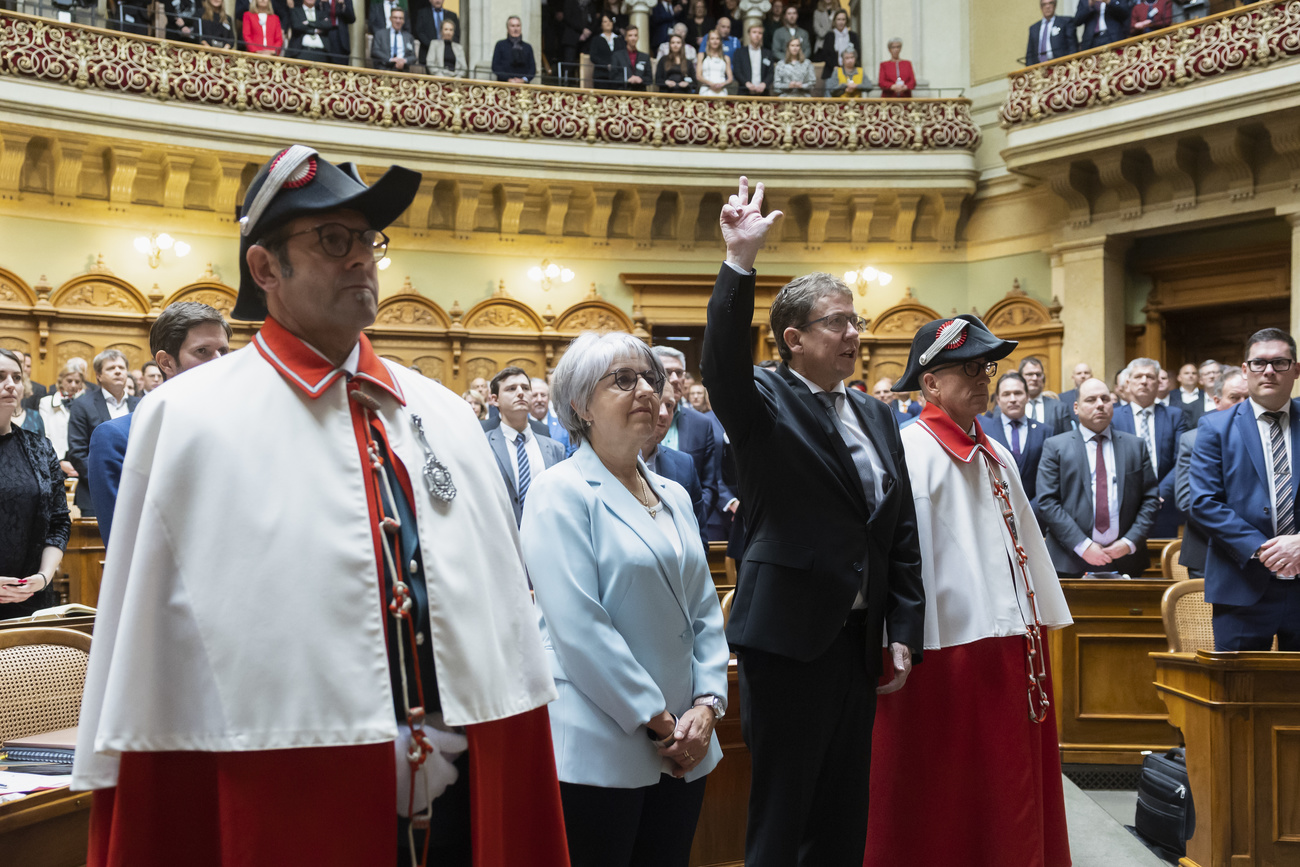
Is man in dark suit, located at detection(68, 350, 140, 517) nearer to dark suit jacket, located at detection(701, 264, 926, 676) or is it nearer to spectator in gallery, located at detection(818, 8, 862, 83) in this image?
dark suit jacket, located at detection(701, 264, 926, 676)

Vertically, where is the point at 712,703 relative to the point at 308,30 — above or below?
below

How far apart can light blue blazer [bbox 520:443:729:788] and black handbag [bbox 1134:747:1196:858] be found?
6.73 feet

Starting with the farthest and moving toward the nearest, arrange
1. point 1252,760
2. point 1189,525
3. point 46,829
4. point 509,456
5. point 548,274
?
1. point 548,274
2. point 509,456
3. point 1189,525
4. point 1252,760
5. point 46,829

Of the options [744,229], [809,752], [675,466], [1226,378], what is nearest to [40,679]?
[809,752]

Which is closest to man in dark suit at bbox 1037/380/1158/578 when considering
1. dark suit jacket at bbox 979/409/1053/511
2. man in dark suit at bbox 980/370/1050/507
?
dark suit jacket at bbox 979/409/1053/511

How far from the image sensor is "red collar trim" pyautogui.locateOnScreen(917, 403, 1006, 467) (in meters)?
2.85

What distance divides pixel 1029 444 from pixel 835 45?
899cm

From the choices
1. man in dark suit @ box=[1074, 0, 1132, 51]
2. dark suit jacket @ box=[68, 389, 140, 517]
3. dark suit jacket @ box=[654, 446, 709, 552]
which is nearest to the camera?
dark suit jacket @ box=[654, 446, 709, 552]

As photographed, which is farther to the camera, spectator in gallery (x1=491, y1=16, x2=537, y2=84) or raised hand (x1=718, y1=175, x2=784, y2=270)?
spectator in gallery (x1=491, y1=16, x2=537, y2=84)

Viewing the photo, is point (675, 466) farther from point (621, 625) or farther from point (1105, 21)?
point (1105, 21)

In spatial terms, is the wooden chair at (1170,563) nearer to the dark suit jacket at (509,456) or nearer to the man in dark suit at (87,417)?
the dark suit jacket at (509,456)

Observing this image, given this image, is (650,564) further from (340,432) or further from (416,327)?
(416,327)

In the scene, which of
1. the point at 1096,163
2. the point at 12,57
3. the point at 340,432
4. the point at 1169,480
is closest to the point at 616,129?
the point at 1096,163

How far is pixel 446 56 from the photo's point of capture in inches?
481
